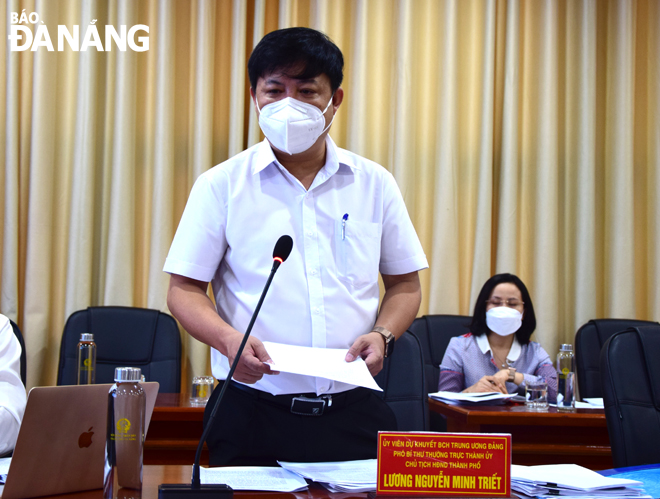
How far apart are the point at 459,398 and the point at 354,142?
1.79 meters

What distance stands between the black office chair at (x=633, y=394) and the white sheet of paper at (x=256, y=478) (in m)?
0.91

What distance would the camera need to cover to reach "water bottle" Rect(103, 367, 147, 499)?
1.05 meters

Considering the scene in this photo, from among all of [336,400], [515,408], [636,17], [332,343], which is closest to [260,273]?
[332,343]

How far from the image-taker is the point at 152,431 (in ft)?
8.77

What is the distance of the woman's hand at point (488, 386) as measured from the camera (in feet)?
9.95

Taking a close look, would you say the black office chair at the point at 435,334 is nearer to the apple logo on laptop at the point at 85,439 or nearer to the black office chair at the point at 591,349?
the black office chair at the point at 591,349

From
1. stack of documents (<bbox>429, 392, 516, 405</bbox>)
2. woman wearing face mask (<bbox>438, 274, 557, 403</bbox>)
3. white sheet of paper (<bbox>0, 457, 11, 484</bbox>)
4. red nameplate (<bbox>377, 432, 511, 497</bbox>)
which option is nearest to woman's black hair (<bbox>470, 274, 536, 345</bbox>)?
woman wearing face mask (<bbox>438, 274, 557, 403</bbox>)

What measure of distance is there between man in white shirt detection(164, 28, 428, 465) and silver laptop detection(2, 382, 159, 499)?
14.1 inches

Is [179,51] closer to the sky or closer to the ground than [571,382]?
closer to the sky

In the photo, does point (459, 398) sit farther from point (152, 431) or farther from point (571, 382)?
point (152, 431)

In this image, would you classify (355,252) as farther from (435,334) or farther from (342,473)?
(435,334)

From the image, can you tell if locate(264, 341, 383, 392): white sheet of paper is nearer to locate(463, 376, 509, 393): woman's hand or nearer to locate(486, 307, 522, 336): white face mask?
locate(463, 376, 509, 393): woman's hand

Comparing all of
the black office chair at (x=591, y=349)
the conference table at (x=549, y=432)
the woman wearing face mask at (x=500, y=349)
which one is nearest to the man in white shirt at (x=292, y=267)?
the conference table at (x=549, y=432)

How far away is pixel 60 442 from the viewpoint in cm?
111
